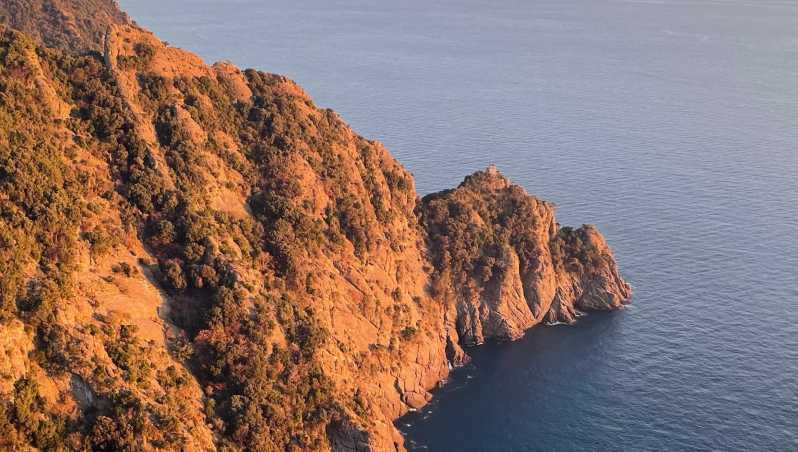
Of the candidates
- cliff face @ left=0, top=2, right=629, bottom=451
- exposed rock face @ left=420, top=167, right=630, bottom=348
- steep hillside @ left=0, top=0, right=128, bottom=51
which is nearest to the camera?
cliff face @ left=0, top=2, right=629, bottom=451

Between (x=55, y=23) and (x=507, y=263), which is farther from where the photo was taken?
(x=55, y=23)

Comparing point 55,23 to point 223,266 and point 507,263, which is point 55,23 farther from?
point 507,263

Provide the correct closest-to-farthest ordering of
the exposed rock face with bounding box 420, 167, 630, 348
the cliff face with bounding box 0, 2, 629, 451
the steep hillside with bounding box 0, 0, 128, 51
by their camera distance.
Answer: the cliff face with bounding box 0, 2, 629, 451 → the exposed rock face with bounding box 420, 167, 630, 348 → the steep hillside with bounding box 0, 0, 128, 51

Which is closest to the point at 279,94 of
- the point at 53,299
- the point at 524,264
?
the point at 524,264

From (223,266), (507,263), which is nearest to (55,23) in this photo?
(223,266)

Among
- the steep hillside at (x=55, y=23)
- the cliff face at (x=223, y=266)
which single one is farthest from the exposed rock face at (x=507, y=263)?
the steep hillside at (x=55, y=23)

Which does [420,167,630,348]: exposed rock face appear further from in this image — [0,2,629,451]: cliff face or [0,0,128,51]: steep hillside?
[0,0,128,51]: steep hillside

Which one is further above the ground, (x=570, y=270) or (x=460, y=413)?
(x=570, y=270)

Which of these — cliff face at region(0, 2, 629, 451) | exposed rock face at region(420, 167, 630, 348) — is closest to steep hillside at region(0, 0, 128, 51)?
cliff face at region(0, 2, 629, 451)

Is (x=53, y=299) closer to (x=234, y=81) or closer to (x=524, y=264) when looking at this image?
(x=234, y=81)
